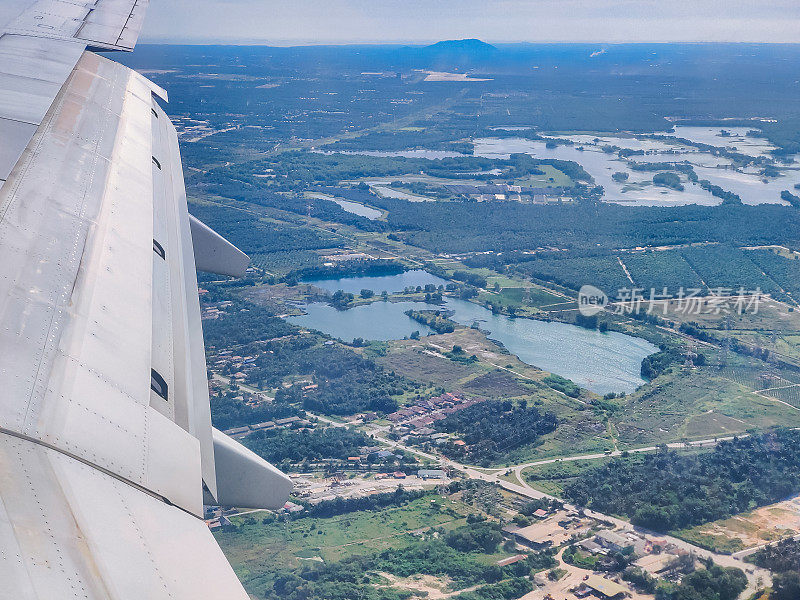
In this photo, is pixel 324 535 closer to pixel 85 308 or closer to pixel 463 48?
pixel 85 308

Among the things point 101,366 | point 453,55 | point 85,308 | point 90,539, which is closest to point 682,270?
point 85,308

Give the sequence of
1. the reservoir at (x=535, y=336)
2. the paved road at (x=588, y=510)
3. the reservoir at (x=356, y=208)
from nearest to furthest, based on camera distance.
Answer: the paved road at (x=588, y=510) → the reservoir at (x=535, y=336) → the reservoir at (x=356, y=208)

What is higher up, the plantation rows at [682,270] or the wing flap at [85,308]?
the wing flap at [85,308]

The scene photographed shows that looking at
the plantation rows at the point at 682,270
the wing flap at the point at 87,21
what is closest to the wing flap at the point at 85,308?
the wing flap at the point at 87,21

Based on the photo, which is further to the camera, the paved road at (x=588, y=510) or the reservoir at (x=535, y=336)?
the reservoir at (x=535, y=336)

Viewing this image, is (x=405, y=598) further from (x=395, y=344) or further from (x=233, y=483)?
(x=395, y=344)

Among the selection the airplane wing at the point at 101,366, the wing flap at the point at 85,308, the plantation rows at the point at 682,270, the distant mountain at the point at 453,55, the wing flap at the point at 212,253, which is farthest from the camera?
the distant mountain at the point at 453,55

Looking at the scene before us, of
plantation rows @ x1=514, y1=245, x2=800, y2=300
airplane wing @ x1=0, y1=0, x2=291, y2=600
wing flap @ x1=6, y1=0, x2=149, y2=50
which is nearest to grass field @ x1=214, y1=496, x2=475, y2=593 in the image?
airplane wing @ x1=0, y1=0, x2=291, y2=600

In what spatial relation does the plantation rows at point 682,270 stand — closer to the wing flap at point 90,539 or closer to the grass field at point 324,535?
the grass field at point 324,535
